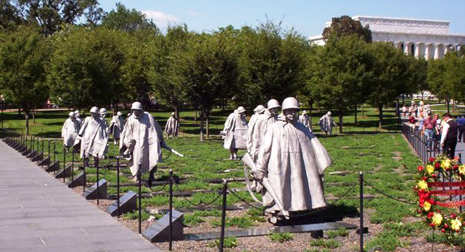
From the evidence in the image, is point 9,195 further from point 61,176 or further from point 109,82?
point 109,82

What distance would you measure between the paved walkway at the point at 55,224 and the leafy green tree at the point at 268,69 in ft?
84.2

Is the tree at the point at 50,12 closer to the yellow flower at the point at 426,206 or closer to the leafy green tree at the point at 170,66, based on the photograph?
the leafy green tree at the point at 170,66

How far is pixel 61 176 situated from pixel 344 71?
32.4 meters

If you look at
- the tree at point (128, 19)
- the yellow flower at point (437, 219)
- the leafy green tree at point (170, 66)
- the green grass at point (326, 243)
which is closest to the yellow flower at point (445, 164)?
the yellow flower at point (437, 219)

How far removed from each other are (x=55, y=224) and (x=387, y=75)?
44.0m

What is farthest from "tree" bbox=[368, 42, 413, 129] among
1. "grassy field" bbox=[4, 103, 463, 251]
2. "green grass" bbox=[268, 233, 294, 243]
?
"green grass" bbox=[268, 233, 294, 243]

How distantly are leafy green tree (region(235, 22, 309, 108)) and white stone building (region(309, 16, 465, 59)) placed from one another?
89.0 meters

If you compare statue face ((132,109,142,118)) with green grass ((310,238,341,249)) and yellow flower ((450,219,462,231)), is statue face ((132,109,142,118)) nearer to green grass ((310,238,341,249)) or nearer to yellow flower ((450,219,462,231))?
green grass ((310,238,341,249))

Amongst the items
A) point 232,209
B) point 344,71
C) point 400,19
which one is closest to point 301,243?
point 232,209

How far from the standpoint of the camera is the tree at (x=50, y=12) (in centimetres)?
7538

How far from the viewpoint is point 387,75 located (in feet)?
176

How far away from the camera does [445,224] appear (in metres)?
9.48

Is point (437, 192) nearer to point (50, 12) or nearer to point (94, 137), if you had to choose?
point (94, 137)

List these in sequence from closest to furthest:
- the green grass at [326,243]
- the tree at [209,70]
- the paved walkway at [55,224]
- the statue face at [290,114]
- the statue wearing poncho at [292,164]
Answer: the green grass at [326,243], the paved walkway at [55,224], the statue wearing poncho at [292,164], the statue face at [290,114], the tree at [209,70]
